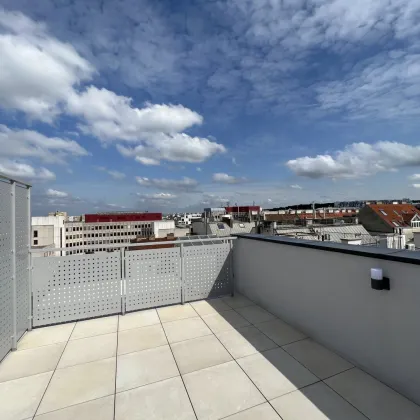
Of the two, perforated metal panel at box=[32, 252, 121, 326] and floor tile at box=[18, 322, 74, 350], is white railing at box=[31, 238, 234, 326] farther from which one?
floor tile at box=[18, 322, 74, 350]

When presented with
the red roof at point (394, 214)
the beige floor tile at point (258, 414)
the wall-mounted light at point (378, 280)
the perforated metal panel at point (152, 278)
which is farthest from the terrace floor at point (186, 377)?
the red roof at point (394, 214)

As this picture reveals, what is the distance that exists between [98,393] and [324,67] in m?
7.28

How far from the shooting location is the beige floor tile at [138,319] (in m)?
2.92

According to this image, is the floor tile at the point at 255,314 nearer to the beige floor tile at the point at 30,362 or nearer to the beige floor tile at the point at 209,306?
the beige floor tile at the point at 209,306

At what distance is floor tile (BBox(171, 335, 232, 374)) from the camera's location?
205cm

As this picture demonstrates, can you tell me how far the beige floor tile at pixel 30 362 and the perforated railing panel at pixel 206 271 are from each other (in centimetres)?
183

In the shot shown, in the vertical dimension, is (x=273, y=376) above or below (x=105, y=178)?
below

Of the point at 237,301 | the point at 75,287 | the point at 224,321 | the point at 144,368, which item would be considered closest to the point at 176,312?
the point at 224,321

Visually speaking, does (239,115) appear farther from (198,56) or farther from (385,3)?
(385,3)

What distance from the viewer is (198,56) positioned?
18.9ft

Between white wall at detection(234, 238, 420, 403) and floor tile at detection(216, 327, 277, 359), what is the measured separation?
0.50 metres

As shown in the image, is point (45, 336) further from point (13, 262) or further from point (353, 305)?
point (353, 305)

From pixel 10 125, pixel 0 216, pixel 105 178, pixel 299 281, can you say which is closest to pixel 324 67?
pixel 299 281

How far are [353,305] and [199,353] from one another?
59.8 inches
